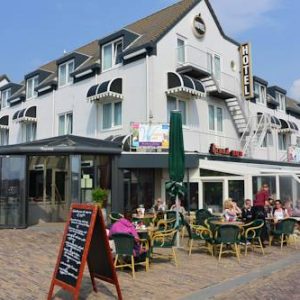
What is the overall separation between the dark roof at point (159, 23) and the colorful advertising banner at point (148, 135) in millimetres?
3818

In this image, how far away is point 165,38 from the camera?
20.0 m

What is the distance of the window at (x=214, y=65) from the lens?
2192 centimetres

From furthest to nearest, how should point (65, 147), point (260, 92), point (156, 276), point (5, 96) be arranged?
1. point (5, 96)
2. point (260, 92)
3. point (65, 147)
4. point (156, 276)

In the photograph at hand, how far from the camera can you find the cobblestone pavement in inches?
270

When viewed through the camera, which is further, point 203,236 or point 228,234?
point 203,236

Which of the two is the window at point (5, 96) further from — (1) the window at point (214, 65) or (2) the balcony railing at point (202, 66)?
(1) the window at point (214, 65)

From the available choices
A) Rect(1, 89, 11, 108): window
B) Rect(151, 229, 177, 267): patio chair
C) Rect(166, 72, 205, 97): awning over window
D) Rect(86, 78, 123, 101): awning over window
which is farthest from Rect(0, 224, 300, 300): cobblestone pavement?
Rect(1, 89, 11, 108): window

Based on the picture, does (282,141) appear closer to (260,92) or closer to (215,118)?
(260,92)

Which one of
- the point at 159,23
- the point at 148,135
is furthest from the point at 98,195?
the point at 159,23

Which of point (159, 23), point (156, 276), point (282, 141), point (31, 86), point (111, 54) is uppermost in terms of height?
point (159, 23)

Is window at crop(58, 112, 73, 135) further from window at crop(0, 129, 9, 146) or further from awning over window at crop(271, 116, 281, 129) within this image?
awning over window at crop(271, 116, 281, 129)

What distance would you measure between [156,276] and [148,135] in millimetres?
10437

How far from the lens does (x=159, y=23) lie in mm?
21500

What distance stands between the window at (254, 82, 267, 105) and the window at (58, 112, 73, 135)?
11488 millimetres
